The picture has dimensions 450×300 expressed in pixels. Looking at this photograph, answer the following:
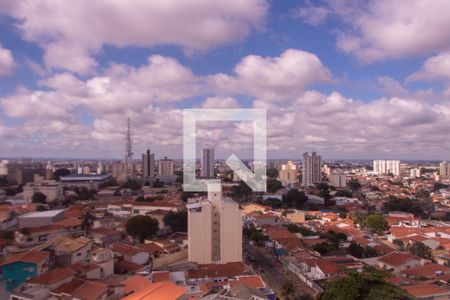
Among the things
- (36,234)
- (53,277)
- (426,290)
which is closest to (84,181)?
(36,234)

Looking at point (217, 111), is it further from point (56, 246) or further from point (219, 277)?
point (56, 246)

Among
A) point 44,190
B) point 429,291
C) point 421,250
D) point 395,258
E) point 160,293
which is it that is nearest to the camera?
point 160,293

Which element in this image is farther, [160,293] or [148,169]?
[148,169]

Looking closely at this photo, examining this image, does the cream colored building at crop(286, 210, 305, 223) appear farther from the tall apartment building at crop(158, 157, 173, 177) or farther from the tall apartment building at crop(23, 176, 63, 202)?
the tall apartment building at crop(158, 157, 173, 177)

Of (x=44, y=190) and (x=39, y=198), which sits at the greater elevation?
(x=44, y=190)

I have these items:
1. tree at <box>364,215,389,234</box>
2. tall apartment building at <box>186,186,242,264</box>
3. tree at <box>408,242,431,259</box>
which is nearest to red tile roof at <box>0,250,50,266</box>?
tall apartment building at <box>186,186,242,264</box>

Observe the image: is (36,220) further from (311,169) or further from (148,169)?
(311,169)
